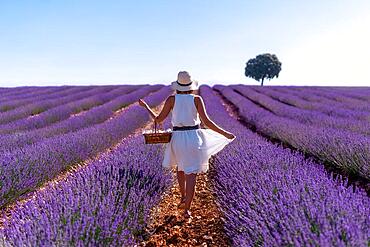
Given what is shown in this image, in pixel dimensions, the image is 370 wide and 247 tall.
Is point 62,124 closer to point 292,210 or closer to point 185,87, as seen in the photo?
point 185,87

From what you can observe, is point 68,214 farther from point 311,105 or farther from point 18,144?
point 311,105

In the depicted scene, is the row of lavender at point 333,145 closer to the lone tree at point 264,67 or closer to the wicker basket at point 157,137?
the wicker basket at point 157,137

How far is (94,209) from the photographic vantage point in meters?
2.12

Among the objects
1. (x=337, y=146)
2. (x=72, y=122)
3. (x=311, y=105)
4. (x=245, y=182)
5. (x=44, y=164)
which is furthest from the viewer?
(x=311, y=105)

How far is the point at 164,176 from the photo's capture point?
11.3 feet

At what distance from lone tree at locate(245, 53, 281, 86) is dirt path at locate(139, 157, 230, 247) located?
138 feet

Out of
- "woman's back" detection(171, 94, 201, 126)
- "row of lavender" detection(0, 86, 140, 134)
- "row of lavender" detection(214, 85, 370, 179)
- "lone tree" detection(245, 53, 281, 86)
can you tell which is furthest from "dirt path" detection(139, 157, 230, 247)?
"lone tree" detection(245, 53, 281, 86)

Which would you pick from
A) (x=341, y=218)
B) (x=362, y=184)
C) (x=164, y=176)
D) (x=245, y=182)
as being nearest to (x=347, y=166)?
(x=362, y=184)

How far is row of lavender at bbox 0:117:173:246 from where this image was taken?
1.80m

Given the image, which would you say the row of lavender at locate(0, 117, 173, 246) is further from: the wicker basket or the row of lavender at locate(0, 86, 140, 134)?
the row of lavender at locate(0, 86, 140, 134)

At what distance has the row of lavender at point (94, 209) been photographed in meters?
1.80

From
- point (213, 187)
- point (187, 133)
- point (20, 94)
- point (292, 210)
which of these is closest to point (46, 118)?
point (213, 187)

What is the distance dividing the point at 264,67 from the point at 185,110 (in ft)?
140

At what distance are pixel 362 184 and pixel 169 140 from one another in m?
2.23
